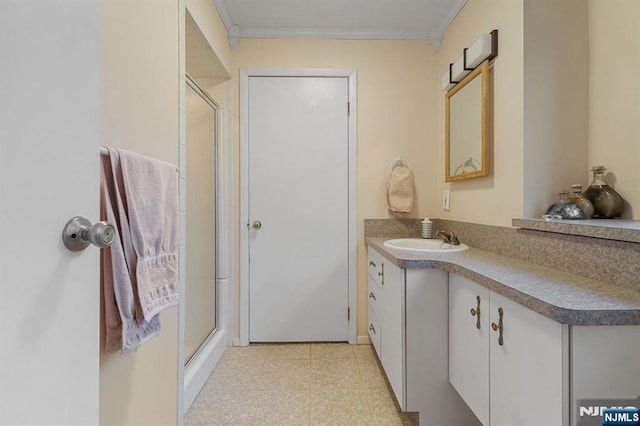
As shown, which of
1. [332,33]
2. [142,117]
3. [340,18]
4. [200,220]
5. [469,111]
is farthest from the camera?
[332,33]

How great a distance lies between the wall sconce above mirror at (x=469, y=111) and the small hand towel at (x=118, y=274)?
1642 mm

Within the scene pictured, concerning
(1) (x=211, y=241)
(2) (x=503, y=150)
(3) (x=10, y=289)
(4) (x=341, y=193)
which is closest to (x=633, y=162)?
(2) (x=503, y=150)

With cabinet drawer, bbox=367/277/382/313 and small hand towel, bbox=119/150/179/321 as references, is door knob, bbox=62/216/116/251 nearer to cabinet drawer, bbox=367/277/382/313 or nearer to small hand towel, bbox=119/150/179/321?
small hand towel, bbox=119/150/179/321

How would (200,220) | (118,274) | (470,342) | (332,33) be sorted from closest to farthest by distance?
(118,274), (470,342), (200,220), (332,33)

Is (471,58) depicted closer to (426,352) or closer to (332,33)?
(332,33)

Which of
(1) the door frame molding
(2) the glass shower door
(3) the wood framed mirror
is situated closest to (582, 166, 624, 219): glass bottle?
(3) the wood framed mirror

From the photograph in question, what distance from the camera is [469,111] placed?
1796 mm

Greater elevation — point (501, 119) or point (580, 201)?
point (501, 119)

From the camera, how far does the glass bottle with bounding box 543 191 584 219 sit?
1.18 meters

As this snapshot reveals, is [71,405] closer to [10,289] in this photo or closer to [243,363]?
[10,289]

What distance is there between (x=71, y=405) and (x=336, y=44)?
245cm

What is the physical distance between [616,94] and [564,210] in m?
0.49

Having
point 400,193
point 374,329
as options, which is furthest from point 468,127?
point 374,329

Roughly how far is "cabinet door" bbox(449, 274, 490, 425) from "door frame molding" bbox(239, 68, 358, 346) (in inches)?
39.9
